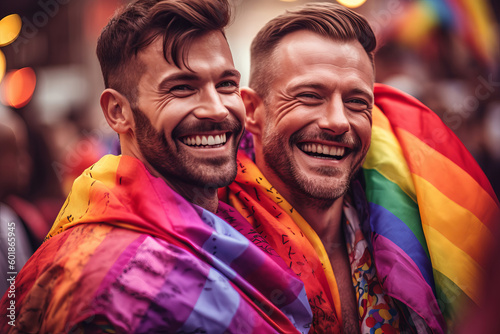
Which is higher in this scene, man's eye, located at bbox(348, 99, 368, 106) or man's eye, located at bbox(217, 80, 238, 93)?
man's eye, located at bbox(217, 80, 238, 93)

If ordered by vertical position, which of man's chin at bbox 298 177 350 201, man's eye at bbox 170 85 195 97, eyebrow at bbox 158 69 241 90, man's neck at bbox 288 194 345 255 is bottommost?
man's neck at bbox 288 194 345 255

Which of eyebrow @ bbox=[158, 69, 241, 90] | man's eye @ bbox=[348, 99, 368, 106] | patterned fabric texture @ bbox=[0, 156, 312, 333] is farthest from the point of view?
man's eye @ bbox=[348, 99, 368, 106]

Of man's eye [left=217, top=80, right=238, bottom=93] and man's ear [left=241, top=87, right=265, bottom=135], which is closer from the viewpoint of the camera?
man's eye [left=217, top=80, right=238, bottom=93]

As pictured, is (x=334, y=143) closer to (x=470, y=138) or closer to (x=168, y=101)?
(x=168, y=101)

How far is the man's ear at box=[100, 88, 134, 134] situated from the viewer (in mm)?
1676

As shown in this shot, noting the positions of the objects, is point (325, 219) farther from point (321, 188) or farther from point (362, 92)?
point (362, 92)

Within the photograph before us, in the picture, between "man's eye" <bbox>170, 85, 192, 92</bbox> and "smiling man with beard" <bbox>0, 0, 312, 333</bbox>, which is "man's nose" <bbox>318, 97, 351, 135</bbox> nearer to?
"smiling man with beard" <bbox>0, 0, 312, 333</bbox>

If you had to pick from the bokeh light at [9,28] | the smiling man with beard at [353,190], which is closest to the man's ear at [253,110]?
the smiling man with beard at [353,190]

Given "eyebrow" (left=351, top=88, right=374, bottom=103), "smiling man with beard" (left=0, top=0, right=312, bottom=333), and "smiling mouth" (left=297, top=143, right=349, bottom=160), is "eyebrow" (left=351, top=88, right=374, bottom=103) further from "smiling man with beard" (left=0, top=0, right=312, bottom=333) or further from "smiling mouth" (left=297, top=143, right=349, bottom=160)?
"smiling man with beard" (left=0, top=0, right=312, bottom=333)

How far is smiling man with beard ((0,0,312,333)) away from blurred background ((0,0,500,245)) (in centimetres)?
44

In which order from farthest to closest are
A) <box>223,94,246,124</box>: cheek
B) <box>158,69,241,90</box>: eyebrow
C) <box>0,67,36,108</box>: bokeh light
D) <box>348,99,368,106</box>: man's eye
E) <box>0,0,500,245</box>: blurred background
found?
<box>0,67,36,108</box>: bokeh light → <box>0,0,500,245</box>: blurred background → <box>348,99,368,106</box>: man's eye → <box>223,94,246,124</box>: cheek → <box>158,69,241,90</box>: eyebrow

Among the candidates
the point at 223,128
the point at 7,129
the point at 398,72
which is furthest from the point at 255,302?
the point at 398,72

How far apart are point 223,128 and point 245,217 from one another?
42 centimetres

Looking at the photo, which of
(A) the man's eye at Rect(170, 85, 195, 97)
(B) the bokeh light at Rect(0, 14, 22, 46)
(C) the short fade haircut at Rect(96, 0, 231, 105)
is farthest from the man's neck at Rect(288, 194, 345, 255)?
(B) the bokeh light at Rect(0, 14, 22, 46)
